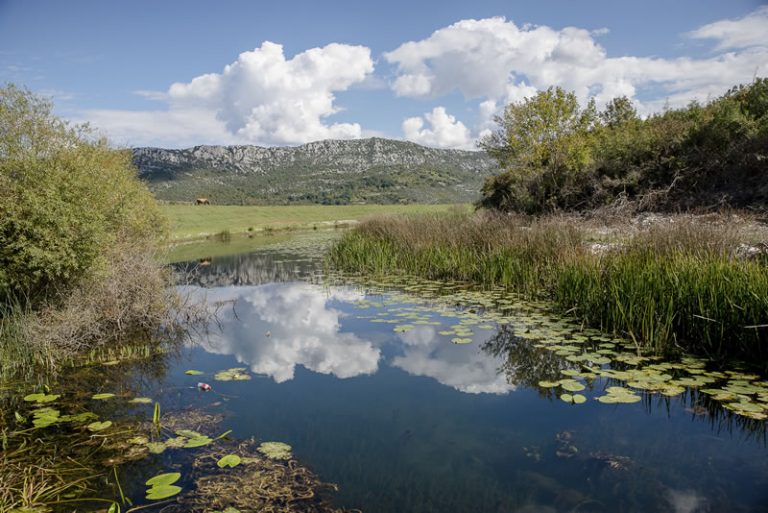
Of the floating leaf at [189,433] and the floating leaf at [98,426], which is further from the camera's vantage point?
the floating leaf at [98,426]

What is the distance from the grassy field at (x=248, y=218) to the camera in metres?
40.3

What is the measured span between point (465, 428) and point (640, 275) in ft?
12.9

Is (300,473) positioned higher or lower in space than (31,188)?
lower

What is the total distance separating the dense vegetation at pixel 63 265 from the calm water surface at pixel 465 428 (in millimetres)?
1659

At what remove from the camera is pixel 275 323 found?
9.31 m

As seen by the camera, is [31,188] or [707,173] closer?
[31,188]

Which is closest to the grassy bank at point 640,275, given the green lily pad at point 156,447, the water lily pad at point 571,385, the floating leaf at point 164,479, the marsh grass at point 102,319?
the water lily pad at point 571,385

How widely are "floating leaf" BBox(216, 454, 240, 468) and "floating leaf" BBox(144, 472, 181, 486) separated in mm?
332

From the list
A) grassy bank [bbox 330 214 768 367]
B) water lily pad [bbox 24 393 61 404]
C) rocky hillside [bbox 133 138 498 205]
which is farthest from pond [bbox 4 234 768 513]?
rocky hillside [bbox 133 138 498 205]

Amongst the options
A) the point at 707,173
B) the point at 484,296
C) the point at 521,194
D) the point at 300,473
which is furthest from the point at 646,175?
the point at 300,473

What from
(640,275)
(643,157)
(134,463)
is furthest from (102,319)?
(643,157)

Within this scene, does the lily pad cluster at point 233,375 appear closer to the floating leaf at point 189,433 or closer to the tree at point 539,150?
the floating leaf at point 189,433

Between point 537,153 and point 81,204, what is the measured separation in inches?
802

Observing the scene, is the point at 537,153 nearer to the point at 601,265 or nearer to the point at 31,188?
the point at 601,265
